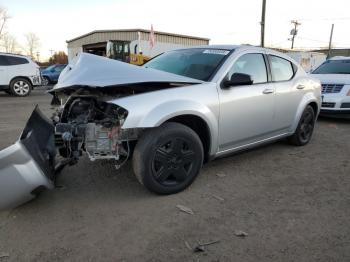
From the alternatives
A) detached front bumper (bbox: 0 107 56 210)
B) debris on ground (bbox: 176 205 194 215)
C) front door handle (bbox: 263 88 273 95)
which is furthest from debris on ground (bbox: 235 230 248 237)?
front door handle (bbox: 263 88 273 95)

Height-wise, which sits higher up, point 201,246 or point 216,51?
point 216,51

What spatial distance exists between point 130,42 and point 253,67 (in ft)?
75.6

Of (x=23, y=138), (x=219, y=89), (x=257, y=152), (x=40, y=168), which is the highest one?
(x=219, y=89)

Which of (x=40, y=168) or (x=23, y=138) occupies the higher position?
(x=23, y=138)

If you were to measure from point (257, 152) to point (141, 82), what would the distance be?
2826 millimetres

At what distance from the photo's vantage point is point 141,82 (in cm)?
353

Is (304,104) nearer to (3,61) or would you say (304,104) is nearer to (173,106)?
(173,106)

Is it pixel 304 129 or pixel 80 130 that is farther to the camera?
pixel 304 129

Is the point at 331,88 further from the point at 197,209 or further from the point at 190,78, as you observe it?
the point at 197,209

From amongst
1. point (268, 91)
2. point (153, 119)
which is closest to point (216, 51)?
point (268, 91)

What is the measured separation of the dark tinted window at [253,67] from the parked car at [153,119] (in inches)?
0.5

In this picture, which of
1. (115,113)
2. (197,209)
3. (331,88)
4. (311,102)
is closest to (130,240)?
(197,209)

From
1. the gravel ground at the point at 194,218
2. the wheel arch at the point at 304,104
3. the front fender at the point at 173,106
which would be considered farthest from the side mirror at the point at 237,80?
the wheel arch at the point at 304,104

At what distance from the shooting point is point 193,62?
15.0 feet
